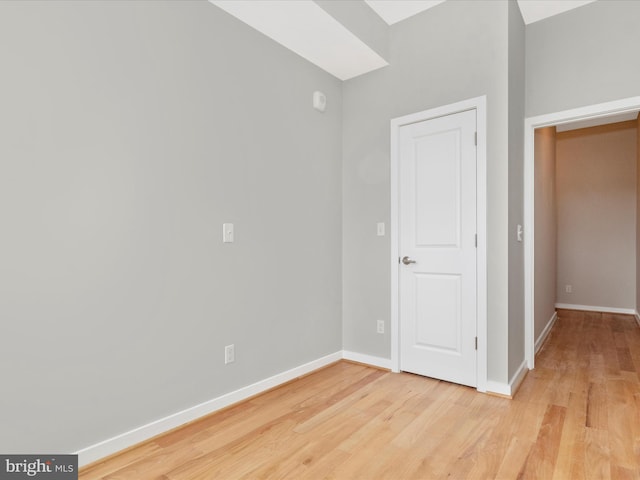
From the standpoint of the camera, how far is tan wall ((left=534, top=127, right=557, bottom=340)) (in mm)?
3885

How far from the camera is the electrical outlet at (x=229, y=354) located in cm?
248

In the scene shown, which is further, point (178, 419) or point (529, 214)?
point (529, 214)

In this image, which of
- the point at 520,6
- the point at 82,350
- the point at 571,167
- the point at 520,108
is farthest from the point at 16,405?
the point at 571,167

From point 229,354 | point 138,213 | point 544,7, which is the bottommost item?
point 229,354

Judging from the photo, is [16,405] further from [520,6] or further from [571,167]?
[571,167]

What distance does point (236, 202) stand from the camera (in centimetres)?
255

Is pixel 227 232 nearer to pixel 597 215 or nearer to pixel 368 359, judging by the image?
pixel 368 359

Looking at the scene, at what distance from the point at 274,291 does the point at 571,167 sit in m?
5.72

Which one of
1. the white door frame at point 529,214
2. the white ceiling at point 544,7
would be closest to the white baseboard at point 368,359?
the white door frame at point 529,214

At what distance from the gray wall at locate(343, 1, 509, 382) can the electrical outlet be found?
4.36 ft

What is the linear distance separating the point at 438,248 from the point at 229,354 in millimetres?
1806

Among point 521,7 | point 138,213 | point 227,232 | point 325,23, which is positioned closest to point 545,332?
point 521,7

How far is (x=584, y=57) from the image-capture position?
2.86 meters

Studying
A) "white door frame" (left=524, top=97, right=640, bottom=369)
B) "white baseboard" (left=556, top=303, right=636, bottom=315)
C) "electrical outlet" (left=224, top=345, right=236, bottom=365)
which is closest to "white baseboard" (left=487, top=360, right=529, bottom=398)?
"white door frame" (left=524, top=97, right=640, bottom=369)
